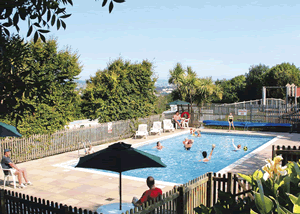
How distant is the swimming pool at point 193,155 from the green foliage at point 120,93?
306 cm

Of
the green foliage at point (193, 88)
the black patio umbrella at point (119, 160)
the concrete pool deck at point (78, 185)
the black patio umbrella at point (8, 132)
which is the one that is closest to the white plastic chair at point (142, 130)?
the concrete pool deck at point (78, 185)

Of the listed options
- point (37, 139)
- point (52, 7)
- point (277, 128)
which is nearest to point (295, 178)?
point (52, 7)

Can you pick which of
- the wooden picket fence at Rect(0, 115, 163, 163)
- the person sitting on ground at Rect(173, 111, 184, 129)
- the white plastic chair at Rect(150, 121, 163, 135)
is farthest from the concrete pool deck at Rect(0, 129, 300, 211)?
the person sitting on ground at Rect(173, 111, 184, 129)

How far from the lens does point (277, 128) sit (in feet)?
76.4

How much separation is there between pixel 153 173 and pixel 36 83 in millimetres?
9792

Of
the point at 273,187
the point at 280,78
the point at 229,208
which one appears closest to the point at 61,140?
the point at 229,208

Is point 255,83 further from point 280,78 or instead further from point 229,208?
point 229,208

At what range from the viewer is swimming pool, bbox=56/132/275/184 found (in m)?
13.4

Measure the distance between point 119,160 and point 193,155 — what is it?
11.2 m

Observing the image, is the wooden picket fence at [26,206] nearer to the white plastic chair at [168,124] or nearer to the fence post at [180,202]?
the fence post at [180,202]

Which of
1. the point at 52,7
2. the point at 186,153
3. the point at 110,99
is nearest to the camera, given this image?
the point at 52,7

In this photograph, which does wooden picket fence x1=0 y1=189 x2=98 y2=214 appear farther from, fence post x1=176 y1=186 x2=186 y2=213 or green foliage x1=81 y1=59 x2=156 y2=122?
green foliage x1=81 y1=59 x2=156 y2=122

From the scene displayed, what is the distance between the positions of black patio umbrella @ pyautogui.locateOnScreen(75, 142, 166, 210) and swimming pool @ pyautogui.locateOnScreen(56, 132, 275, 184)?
571cm

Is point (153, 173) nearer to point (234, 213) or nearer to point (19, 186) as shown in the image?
point (19, 186)
